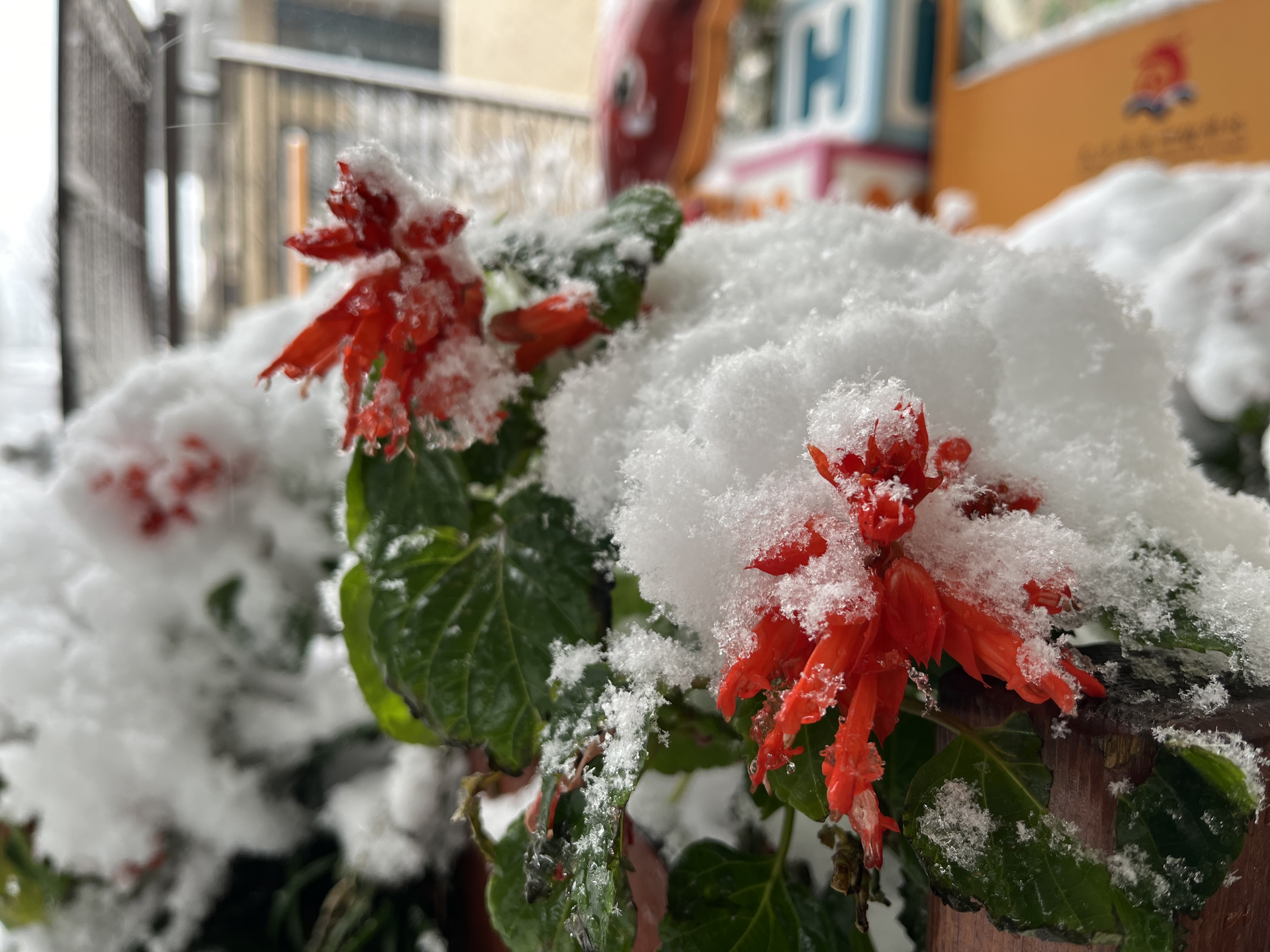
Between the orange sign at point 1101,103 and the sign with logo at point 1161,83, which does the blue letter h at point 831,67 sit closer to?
the orange sign at point 1101,103

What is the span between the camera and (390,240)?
0.33 m

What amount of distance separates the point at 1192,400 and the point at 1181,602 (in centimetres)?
61

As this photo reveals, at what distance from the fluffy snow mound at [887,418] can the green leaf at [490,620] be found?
25mm

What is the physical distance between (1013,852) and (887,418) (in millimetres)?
136

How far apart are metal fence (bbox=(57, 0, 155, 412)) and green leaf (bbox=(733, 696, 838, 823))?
77cm

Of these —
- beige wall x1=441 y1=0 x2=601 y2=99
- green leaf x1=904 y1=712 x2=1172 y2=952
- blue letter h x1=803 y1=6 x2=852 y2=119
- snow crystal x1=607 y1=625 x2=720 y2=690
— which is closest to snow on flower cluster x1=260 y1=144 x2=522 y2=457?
snow crystal x1=607 y1=625 x2=720 y2=690

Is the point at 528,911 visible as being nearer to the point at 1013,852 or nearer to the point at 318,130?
the point at 1013,852

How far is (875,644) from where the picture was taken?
223 millimetres

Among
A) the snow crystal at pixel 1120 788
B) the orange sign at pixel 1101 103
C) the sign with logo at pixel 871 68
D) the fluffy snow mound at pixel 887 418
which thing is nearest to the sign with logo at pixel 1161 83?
the orange sign at pixel 1101 103

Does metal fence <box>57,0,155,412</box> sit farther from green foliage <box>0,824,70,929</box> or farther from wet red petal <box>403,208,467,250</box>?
wet red petal <box>403,208,467,250</box>

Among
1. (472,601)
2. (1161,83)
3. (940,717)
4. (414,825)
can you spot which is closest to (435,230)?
(472,601)

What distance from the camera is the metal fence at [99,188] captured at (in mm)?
726

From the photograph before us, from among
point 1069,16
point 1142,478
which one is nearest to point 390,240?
point 1142,478

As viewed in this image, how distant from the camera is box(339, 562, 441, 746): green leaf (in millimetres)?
391
